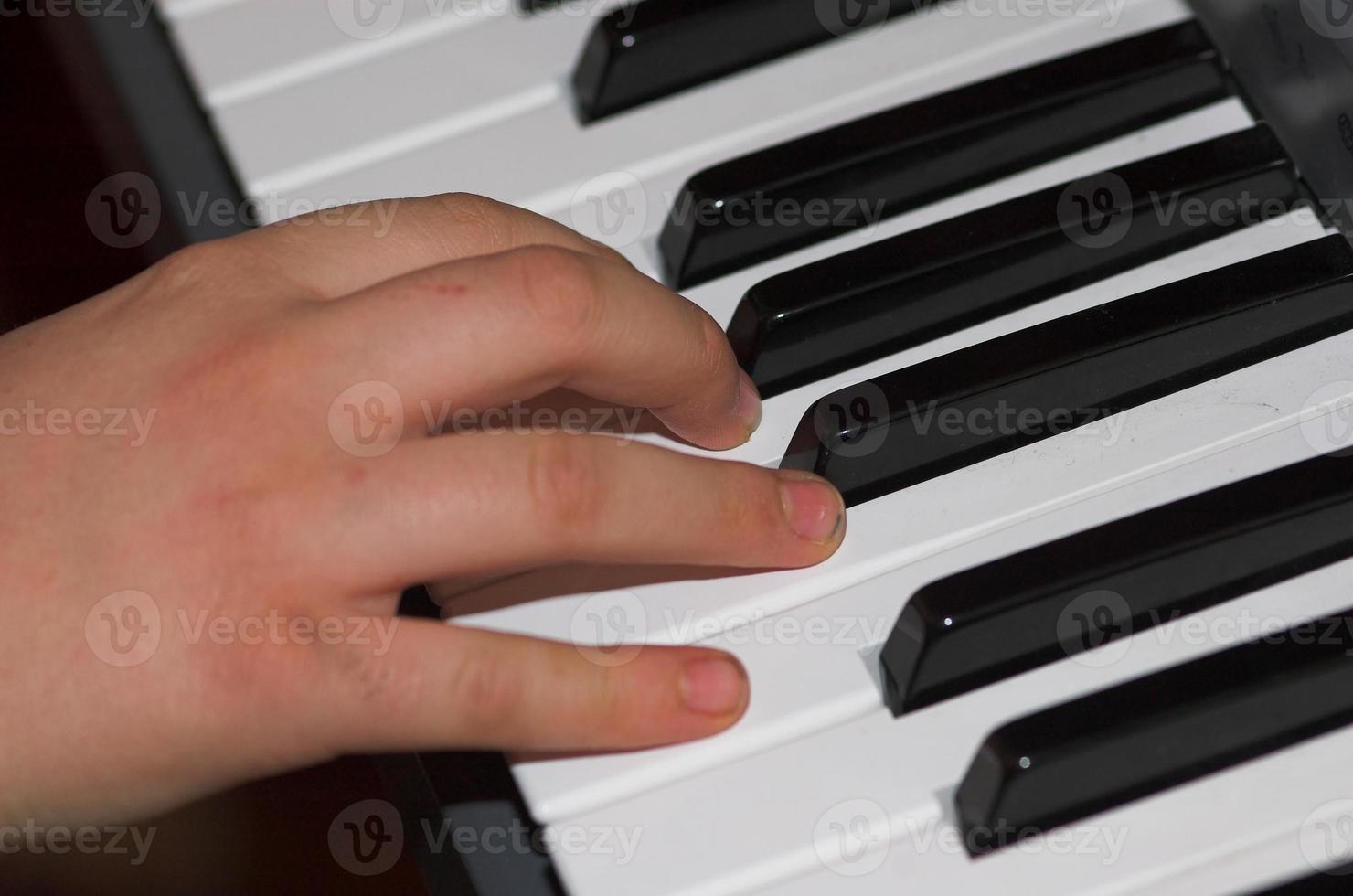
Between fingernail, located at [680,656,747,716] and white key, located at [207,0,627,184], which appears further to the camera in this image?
white key, located at [207,0,627,184]

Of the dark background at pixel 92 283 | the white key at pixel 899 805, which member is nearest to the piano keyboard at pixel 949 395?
the white key at pixel 899 805

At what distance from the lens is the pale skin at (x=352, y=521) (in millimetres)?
764

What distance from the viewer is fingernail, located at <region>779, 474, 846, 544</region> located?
2.65ft

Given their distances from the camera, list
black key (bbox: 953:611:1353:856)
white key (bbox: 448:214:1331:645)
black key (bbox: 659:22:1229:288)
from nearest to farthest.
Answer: black key (bbox: 953:611:1353:856) < white key (bbox: 448:214:1331:645) < black key (bbox: 659:22:1229:288)

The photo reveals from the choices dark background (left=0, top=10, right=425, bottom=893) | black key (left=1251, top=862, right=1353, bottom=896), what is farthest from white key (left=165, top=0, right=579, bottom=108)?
black key (left=1251, top=862, right=1353, bottom=896)

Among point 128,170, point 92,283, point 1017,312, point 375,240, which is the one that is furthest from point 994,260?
point 92,283

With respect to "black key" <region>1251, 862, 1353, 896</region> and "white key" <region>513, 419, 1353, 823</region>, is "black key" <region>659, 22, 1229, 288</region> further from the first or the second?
"black key" <region>1251, 862, 1353, 896</region>

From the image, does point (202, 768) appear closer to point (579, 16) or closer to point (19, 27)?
point (579, 16)

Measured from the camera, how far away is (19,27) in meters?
1.63

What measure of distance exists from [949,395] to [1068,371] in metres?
0.08

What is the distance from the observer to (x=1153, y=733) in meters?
0.72

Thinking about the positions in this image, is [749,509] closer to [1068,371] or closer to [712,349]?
[712,349]

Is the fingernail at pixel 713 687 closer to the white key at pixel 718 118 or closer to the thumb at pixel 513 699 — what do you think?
the thumb at pixel 513 699

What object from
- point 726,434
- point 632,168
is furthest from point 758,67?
point 726,434
